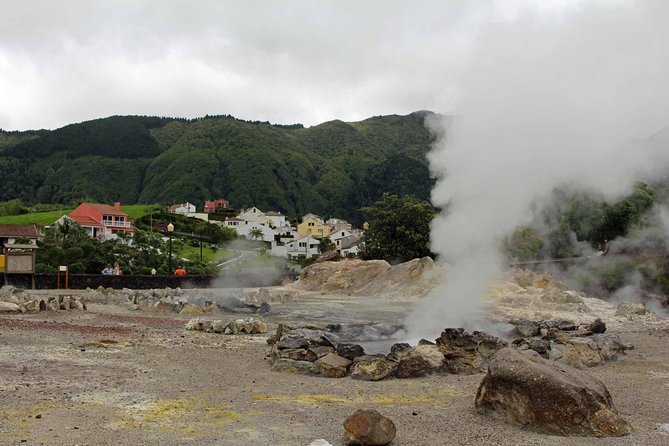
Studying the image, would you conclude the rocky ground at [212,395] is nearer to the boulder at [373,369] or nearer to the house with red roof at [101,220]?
the boulder at [373,369]

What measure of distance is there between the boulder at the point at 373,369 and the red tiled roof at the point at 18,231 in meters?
55.4

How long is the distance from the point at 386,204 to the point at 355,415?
50.9m

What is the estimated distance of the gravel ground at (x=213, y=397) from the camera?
27.3 feet

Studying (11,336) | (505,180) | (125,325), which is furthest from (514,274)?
(11,336)

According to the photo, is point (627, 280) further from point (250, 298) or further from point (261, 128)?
point (261, 128)

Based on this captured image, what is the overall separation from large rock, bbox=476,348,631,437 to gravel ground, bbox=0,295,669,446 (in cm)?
23

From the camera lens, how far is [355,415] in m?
8.09

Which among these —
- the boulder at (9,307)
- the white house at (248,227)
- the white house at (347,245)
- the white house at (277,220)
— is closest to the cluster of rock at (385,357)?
the boulder at (9,307)

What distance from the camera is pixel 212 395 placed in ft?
35.1

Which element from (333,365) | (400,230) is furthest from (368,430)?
(400,230)

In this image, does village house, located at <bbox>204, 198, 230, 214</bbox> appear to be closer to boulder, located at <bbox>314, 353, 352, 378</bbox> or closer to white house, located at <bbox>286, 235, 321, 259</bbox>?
white house, located at <bbox>286, 235, 321, 259</bbox>

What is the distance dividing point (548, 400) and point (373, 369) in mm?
4681

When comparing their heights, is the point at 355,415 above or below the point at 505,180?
below

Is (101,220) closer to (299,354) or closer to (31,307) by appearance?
(31,307)
